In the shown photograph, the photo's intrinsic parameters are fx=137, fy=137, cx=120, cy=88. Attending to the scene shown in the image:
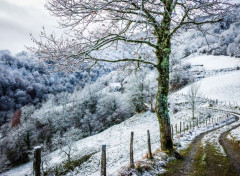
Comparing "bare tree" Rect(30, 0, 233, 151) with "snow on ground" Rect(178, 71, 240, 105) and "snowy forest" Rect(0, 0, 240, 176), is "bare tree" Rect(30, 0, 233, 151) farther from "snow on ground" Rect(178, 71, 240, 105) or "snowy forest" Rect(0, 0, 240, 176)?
"snow on ground" Rect(178, 71, 240, 105)

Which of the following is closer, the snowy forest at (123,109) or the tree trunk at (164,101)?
the snowy forest at (123,109)

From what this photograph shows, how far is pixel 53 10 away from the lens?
3.83m

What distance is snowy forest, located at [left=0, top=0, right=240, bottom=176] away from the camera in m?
4.67

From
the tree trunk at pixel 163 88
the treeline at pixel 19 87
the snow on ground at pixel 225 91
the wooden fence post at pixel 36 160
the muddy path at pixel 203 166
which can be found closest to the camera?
the wooden fence post at pixel 36 160

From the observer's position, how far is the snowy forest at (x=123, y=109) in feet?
15.3

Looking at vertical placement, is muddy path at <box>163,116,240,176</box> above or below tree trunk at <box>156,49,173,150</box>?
below

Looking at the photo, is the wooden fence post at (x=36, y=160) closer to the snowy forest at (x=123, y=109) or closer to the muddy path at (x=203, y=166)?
the snowy forest at (x=123, y=109)

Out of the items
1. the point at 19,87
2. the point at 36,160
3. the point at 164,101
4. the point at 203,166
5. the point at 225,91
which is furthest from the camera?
the point at 19,87

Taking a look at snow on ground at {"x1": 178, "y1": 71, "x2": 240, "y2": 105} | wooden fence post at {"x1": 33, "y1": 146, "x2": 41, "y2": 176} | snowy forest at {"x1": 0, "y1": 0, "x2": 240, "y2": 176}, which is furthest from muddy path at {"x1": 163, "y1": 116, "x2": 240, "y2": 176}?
snow on ground at {"x1": 178, "y1": 71, "x2": 240, "y2": 105}

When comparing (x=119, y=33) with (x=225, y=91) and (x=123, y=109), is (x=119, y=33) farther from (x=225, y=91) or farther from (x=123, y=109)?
(x=225, y=91)

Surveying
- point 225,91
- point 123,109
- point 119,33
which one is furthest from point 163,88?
point 225,91

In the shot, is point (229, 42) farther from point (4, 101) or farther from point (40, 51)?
point (4, 101)

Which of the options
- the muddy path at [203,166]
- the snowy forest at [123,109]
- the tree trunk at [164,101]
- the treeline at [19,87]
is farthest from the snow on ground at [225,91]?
the treeline at [19,87]

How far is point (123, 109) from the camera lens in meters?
37.2
